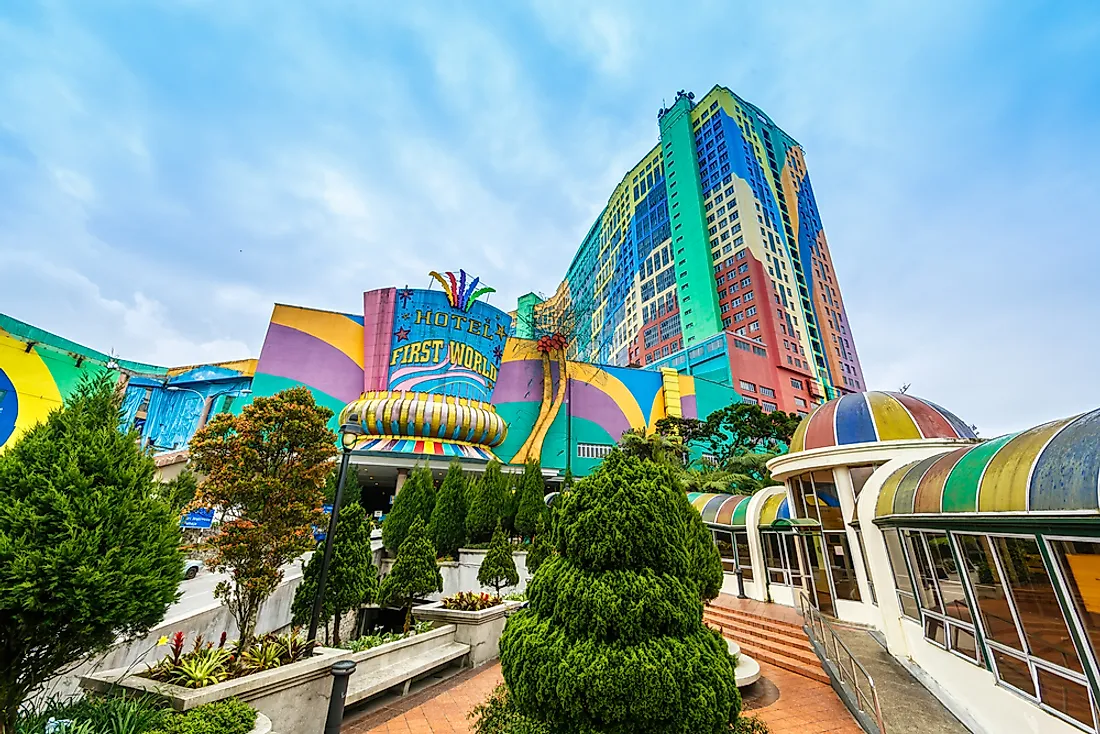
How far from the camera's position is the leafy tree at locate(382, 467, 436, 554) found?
16.3 metres

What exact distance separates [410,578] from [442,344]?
17.9 meters

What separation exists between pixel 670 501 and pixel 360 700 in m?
5.28

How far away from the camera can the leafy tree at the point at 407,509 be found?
16.3 metres

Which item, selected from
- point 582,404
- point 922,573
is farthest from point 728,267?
point 922,573

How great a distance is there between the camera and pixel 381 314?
26.2 meters

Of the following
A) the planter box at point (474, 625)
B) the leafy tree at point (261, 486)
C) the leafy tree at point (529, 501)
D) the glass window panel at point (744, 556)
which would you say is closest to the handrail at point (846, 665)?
the glass window panel at point (744, 556)

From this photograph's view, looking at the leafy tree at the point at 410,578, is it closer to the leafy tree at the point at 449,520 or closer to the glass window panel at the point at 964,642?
the leafy tree at the point at 449,520

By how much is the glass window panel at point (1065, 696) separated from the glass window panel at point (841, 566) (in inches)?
230

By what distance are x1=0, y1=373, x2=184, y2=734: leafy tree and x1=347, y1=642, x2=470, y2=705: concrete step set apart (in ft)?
10.2

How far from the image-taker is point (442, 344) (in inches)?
1018

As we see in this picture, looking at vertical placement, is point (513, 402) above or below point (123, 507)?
above

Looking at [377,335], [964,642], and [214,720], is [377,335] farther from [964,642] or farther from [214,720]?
[964,642]

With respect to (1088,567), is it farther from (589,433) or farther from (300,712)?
(589,433)

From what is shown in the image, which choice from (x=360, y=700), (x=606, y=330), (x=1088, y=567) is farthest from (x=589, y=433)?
(x=606, y=330)
